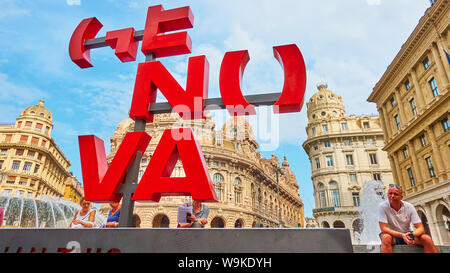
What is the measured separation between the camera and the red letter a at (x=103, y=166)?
19.1 ft

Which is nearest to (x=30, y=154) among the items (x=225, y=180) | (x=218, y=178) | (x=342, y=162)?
(x=218, y=178)

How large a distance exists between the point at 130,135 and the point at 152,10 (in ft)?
13.3

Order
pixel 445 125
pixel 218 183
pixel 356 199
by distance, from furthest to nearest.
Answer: pixel 356 199 < pixel 218 183 < pixel 445 125

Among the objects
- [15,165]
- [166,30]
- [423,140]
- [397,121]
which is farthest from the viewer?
[15,165]

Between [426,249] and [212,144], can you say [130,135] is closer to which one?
[426,249]

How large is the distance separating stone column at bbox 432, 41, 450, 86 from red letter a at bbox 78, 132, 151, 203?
23.7 meters

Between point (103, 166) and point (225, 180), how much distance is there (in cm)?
3508

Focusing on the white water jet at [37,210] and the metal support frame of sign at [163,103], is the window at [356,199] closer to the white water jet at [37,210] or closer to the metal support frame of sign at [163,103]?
the white water jet at [37,210]

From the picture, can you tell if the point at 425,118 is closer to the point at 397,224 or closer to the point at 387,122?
the point at 387,122

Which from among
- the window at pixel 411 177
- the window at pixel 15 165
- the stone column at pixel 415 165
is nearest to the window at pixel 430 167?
the stone column at pixel 415 165

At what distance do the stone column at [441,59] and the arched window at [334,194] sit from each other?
25.4 meters

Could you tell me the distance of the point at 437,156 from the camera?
2075 cm

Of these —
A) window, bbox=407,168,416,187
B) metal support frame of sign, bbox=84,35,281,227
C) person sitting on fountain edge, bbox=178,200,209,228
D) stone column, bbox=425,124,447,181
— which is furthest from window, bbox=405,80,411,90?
person sitting on fountain edge, bbox=178,200,209,228
